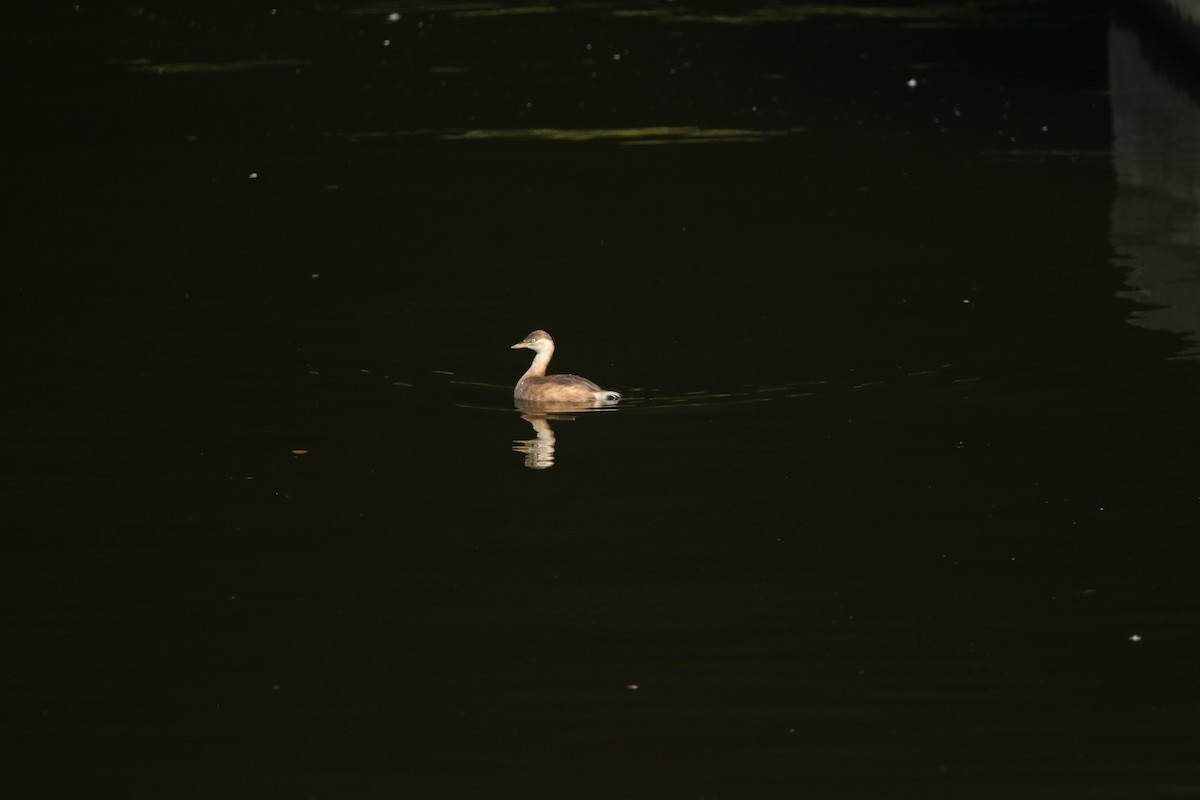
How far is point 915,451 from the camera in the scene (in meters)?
12.0

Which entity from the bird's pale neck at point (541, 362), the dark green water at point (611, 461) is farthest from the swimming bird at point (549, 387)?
the dark green water at point (611, 461)

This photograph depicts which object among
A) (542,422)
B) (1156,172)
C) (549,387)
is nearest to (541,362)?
(549,387)

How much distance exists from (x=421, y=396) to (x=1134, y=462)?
4536mm

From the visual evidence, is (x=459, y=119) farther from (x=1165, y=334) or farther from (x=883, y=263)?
(x=1165, y=334)

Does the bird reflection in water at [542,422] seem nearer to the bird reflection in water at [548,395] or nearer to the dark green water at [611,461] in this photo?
the bird reflection in water at [548,395]

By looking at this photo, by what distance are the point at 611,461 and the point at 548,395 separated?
1.20 metres

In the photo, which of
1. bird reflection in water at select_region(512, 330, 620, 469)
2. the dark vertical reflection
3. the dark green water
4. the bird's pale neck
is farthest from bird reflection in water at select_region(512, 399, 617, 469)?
the dark vertical reflection

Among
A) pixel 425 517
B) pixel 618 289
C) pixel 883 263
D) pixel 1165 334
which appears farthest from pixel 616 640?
pixel 883 263

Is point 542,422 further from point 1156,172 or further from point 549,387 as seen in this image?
point 1156,172

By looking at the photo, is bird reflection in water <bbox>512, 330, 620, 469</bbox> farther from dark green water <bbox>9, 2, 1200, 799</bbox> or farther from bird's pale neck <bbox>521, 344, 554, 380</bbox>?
dark green water <bbox>9, 2, 1200, 799</bbox>

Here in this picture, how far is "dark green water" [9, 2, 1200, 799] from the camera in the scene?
8.09m

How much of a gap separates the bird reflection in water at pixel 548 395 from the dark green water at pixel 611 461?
0.51ft

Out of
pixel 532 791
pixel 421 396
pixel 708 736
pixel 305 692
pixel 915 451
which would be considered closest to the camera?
Result: pixel 532 791

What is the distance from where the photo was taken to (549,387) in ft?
42.9
